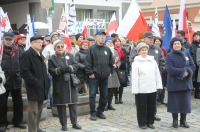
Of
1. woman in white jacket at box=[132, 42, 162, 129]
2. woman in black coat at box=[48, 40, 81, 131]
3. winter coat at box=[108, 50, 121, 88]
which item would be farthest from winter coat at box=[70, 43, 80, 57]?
woman in white jacket at box=[132, 42, 162, 129]

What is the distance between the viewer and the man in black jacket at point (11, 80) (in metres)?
6.99

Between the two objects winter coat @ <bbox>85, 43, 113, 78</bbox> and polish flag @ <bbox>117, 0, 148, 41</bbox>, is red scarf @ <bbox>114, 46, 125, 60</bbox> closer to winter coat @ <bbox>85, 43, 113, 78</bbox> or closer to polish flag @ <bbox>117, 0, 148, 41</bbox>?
polish flag @ <bbox>117, 0, 148, 41</bbox>

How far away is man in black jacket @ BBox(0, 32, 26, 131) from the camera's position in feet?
22.9

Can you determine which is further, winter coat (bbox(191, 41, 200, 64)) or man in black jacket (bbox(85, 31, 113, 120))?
winter coat (bbox(191, 41, 200, 64))

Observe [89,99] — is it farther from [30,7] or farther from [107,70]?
[30,7]

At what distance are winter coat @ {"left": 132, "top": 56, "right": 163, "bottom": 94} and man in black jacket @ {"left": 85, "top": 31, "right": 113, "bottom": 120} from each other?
3.25 feet

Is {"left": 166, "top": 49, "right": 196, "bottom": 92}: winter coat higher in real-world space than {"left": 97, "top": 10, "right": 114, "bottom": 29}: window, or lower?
lower

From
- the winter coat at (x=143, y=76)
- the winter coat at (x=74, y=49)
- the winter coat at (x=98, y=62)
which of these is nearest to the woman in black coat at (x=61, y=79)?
the winter coat at (x=98, y=62)

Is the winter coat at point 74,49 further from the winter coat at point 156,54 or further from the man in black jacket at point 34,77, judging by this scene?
the man in black jacket at point 34,77

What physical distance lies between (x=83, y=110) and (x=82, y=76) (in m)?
0.82

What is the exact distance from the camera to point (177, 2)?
32.8 m

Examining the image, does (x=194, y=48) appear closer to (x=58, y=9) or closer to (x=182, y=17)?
(x=182, y=17)

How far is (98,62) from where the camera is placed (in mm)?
7824

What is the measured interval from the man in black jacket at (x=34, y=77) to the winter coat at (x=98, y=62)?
1589 millimetres
